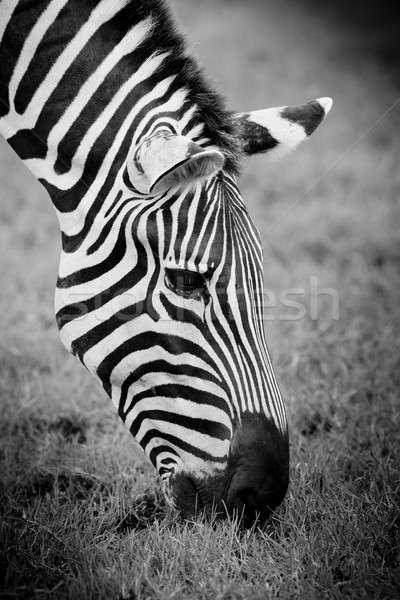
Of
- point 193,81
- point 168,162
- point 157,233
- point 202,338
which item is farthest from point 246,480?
point 193,81

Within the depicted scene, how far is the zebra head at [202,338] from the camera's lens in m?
2.40

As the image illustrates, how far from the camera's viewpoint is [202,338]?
240cm

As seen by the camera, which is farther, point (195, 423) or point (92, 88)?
point (92, 88)

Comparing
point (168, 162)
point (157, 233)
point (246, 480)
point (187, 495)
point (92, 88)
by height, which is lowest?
point (187, 495)

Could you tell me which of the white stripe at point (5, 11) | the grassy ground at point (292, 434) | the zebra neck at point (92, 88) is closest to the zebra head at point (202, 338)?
the zebra neck at point (92, 88)

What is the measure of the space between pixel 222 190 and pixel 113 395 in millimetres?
1032

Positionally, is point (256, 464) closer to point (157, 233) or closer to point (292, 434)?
point (157, 233)

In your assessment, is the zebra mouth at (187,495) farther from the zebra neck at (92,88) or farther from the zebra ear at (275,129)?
the zebra ear at (275,129)

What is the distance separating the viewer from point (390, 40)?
1312 centimetres

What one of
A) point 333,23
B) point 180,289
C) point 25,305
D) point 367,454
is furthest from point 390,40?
point 180,289

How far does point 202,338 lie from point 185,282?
0.24 meters

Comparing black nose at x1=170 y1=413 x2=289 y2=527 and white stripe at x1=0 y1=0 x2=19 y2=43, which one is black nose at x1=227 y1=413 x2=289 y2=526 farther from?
white stripe at x1=0 y1=0 x2=19 y2=43

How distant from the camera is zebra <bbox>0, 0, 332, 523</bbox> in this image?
2404 mm

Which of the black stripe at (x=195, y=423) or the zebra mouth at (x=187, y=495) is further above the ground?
the black stripe at (x=195, y=423)
